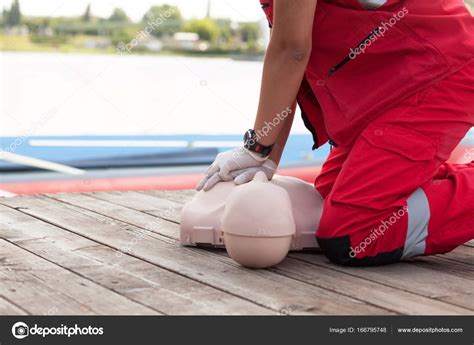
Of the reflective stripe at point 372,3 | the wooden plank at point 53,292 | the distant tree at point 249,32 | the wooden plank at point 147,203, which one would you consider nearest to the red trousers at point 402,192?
the reflective stripe at point 372,3

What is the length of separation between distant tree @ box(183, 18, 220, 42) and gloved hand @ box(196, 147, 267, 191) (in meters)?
3.77

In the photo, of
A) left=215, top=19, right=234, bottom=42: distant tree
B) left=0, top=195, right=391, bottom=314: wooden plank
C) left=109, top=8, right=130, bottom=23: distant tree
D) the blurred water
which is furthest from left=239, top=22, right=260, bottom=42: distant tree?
left=0, top=195, right=391, bottom=314: wooden plank

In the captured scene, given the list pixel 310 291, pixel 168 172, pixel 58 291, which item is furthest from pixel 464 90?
pixel 168 172

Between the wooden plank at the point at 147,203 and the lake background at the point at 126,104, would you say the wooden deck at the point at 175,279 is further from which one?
the lake background at the point at 126,104

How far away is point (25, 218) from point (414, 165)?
44.1 inches

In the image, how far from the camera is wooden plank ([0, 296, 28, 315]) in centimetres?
138

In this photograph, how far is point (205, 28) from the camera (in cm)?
570

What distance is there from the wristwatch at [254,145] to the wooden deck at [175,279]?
10.0 inches

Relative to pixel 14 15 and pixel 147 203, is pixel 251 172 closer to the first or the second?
pixel 147 203

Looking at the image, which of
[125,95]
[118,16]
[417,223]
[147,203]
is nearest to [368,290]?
[417,223]

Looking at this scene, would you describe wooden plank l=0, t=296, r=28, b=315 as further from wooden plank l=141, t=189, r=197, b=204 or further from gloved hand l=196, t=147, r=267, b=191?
wooden plank l=141, t=189, r=197, b=204

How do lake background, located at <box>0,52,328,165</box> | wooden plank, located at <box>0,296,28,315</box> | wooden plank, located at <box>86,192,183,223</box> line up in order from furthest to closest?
lake background, located at <box>0,52,328,165</box> → wooden plank, located at <box>86,192,183,223</box> → wooden plank, located at <box>0,296,28,315</box>

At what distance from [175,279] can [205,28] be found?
167 inches

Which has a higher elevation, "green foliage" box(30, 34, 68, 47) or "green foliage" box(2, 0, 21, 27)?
"green foliage" box(2, 0, 21, 27)
